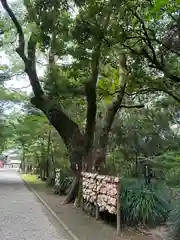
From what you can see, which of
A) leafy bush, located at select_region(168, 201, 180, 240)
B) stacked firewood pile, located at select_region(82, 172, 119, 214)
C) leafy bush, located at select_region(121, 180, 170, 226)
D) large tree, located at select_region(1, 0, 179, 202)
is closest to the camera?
leafy bush, located at select_region(168, 201, 180, 240)

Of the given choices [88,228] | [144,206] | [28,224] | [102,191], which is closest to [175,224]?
[144,206]

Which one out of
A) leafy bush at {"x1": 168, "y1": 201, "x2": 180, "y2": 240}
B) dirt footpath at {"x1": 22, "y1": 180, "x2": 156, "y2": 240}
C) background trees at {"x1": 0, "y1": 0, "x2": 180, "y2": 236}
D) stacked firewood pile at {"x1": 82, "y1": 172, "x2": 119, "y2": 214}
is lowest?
dirt footpath at {"x1": 22, "y1": 180, "x2": 156, "y2": 240}

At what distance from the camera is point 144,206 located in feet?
29.9

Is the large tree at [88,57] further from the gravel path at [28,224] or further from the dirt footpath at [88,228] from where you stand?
the gravel path at [28,224]

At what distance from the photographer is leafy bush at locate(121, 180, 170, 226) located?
9000 millimetres

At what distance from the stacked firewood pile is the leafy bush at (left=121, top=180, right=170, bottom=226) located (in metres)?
0.40

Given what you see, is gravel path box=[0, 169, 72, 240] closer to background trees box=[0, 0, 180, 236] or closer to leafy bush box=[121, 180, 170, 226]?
leafy bush box=[121, 180, 170, 226]

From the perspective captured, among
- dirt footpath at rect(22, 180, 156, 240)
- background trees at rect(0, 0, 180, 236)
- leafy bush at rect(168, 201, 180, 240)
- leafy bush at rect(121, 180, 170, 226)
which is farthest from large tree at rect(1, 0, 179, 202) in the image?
leafy bush at rect(168, 201, 180, 240)

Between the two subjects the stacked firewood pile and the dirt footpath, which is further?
the stacked firewood pile

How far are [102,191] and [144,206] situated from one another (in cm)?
A: 118

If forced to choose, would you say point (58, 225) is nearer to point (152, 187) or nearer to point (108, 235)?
point (108, 235)

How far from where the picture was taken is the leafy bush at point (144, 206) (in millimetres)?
9000

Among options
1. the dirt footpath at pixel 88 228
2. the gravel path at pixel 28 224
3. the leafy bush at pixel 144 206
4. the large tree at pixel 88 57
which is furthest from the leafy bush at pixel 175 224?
the large tree at pixel 88 57

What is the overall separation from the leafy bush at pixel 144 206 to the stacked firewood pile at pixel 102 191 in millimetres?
395
